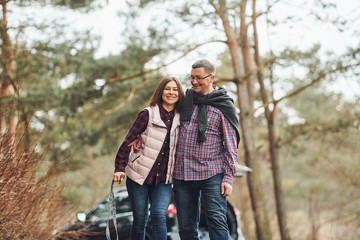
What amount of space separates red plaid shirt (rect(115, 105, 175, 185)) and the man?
0.41 feet

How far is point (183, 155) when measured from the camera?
374 centimetres

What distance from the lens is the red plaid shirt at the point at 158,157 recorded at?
Answer: 3.79 m

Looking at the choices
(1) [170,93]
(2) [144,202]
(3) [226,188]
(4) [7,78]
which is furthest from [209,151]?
(4) [7,78]

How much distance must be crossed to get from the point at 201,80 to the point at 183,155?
29.7 inches

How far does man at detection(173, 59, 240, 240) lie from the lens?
3.60 metres

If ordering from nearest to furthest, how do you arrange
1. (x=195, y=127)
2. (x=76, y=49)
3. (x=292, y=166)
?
1. (x=195, y=127)
2. (x=76, y=49)
3. (x=292, y=166)

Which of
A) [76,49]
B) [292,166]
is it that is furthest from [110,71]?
[292,166]

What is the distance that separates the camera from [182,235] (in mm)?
3768

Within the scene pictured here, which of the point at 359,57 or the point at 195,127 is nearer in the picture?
the point at 195,127

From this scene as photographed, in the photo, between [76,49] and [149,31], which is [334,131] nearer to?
[149,31]

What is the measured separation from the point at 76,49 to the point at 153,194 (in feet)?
25.2

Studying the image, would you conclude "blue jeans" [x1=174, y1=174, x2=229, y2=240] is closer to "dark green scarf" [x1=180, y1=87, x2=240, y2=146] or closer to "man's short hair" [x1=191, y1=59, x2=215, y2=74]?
"dark green scarf" [x1=180, y1=87, x2=240, y2=146]

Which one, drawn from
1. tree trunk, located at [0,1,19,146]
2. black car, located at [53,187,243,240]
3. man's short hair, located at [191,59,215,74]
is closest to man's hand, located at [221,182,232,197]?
man's short hair, located at [191,59,215,74]

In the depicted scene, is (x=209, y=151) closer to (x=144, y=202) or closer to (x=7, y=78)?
(x=144, y=202)
